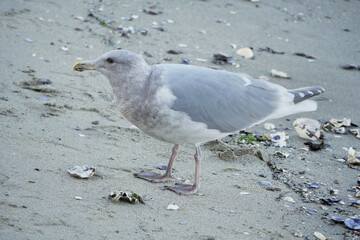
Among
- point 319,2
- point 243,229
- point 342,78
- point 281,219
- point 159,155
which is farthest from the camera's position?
point 319,2

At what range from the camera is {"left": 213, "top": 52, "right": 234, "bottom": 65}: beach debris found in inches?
278

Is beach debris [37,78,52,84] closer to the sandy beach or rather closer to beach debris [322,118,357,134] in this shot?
the sandy beach

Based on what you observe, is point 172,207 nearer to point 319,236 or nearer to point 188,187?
point 188,187

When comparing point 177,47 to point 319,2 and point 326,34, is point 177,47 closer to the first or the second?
point 326,34

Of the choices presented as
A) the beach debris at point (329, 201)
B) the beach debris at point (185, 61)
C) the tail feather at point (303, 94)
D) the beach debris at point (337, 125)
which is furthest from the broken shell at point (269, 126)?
the beach debris at point (185, 61)

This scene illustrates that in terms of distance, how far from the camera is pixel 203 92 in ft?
13.3

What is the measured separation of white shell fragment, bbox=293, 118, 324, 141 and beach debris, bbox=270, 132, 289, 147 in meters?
0.24

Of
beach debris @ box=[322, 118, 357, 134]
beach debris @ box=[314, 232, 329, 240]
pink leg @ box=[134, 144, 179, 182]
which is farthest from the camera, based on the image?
beach debris @ box=[322, 118, 357, 134]

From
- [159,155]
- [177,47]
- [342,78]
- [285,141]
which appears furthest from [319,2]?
[159,155]

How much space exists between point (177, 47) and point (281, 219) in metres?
4.09

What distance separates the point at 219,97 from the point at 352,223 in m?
1.48

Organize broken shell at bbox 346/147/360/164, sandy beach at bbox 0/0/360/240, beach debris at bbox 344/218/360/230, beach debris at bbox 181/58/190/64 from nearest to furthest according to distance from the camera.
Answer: sandy beach at bbox 0/0/360/240 → beach debris at bbox 344/218/360/230 → broken shell at bbox 346/147/360/164 → beach debris at bbox 181/58/190/64

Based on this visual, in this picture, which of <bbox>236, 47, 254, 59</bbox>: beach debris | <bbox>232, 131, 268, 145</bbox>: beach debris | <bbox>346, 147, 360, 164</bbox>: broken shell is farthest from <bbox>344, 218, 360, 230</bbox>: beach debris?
<bbox>236, 47, 254, 59</bbox>: beach debris

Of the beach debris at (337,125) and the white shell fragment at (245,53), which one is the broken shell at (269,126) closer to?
the beach debris at (337,125)
